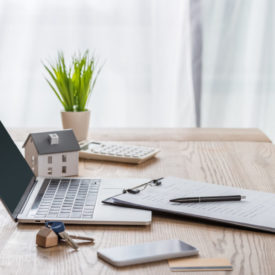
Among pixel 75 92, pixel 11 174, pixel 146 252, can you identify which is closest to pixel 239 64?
pixel 75 92

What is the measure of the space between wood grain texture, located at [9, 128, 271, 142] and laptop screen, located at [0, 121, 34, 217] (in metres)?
0.65

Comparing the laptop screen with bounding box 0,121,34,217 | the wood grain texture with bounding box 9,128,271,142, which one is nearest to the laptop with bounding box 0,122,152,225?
the laptop screen with bounding box 0,121,34,217

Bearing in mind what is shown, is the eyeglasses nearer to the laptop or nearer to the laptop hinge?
the laptop

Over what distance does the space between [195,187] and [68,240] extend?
40cm

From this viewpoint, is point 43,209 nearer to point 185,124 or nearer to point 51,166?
point 51,166

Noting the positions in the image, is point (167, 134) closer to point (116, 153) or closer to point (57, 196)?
point (116, 153)

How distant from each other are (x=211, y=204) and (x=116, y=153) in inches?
20.8

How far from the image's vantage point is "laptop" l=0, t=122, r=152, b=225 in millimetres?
935

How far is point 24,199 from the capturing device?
1.03m

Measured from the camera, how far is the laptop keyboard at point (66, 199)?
3.16 feet

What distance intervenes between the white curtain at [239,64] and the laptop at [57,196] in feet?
6.30

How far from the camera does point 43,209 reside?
0.98m

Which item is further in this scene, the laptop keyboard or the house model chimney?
the house model chimney

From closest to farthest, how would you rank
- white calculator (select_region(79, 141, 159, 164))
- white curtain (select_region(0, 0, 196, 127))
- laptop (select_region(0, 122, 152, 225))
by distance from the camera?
1. laptop (select_region(0, 122, 152, 225))
2. white calculator (select_region(79, 141, 159, 164))
3. white curtain (select_region(0, 0, 196, 127))
